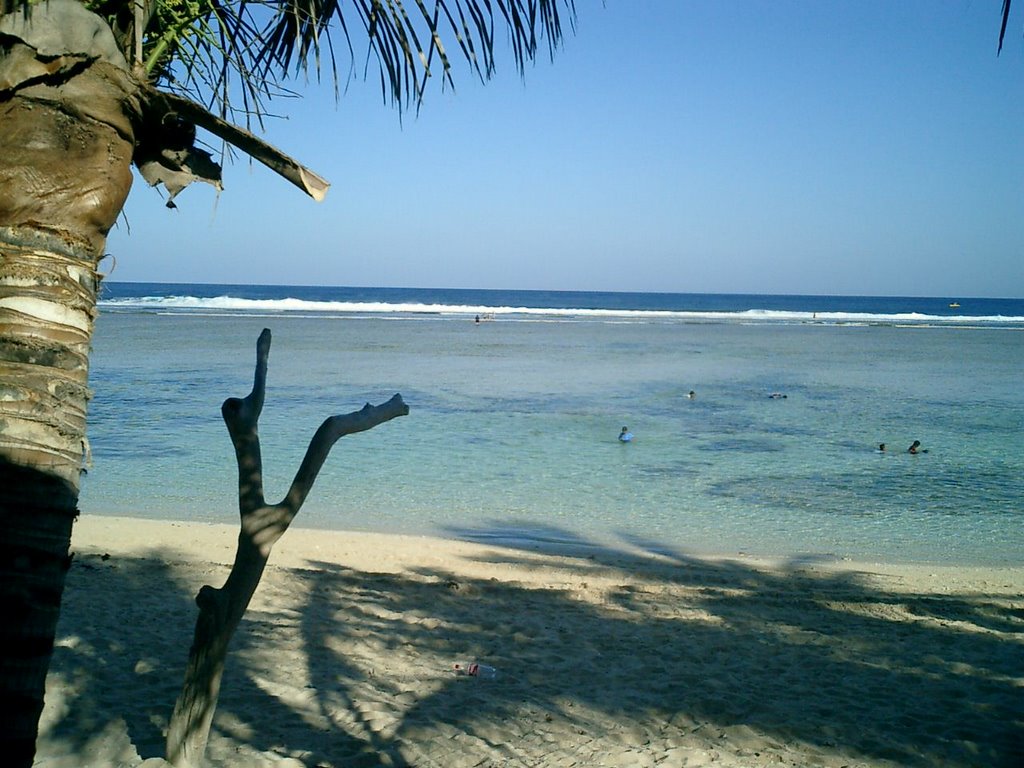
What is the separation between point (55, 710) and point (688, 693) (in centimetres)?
308

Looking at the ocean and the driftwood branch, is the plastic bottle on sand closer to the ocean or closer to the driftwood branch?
the driftwood branch

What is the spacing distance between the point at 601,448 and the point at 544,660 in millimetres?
7893

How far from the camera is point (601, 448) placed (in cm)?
1299

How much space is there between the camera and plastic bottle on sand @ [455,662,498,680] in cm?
492

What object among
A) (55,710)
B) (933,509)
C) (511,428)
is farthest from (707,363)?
(55,710)

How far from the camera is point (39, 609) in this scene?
1.80 meters

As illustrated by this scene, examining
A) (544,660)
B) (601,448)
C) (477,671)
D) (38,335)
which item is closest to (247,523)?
(38,335)

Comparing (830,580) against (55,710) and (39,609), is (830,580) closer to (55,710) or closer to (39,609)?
(55,710)

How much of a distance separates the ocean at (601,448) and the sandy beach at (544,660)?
131 centimetres

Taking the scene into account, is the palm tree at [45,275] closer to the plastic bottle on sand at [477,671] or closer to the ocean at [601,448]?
the ocean at [601,448]

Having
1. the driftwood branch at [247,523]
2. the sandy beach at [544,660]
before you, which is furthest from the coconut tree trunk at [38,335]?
the sandy beach at [544,660]

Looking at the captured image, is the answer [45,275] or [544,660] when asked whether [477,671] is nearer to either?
[544,660]

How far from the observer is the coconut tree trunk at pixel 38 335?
1774 millimetres

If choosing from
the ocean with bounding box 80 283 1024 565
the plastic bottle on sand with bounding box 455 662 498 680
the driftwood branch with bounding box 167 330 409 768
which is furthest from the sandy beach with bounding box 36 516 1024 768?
the ocean with bounding box 80 283 1024 565
